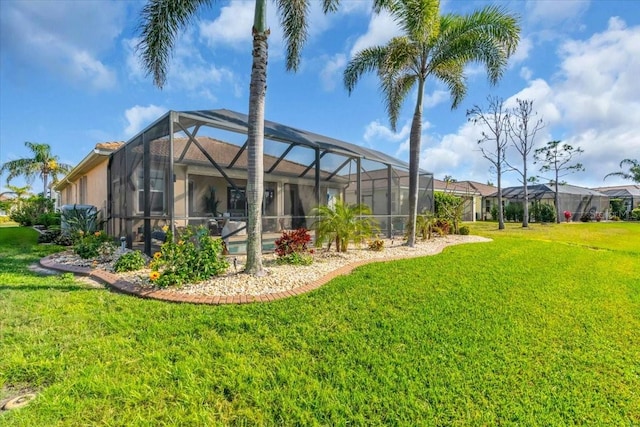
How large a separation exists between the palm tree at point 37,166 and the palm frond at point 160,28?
30986 mm

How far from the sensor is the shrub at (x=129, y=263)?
235 inches

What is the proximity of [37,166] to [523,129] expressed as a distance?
43947 millimetres

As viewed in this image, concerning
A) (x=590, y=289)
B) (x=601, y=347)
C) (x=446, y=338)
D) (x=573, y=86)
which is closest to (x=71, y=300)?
(x=446, y=338)

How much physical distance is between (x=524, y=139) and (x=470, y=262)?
20133mm

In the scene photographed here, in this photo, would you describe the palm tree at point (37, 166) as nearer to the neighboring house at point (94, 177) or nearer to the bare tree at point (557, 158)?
the neighboring house at point (94, 177)

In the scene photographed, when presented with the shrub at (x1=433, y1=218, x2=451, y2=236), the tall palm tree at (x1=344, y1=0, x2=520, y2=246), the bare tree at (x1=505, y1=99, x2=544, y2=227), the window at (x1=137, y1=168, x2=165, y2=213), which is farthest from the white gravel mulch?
the bare tree at (x1=505, y1=99, x2=544, y2=227)

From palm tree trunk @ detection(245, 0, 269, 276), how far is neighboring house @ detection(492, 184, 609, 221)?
3123cm

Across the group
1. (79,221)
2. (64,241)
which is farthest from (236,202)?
(64,241)

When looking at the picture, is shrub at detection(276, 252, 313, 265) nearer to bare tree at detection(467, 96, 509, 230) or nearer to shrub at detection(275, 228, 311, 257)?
shrub at detection(275, 228, 311, 257)

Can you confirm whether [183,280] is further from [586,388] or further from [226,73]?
[226,73]

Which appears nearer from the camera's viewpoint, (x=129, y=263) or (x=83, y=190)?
(x=129, y=263)

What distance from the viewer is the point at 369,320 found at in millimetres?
3752

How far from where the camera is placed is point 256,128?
5.48 meters

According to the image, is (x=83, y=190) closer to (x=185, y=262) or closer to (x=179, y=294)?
(x=185, y=262)
